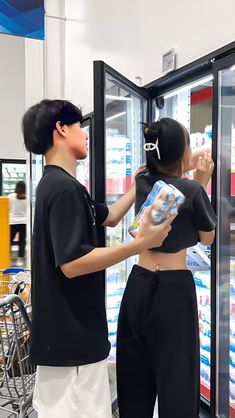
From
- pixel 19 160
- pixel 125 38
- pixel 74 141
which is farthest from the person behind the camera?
pixel 19 160

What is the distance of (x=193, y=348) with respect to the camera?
1609 mm

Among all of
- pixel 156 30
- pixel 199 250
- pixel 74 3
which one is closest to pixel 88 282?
pixel 199 250

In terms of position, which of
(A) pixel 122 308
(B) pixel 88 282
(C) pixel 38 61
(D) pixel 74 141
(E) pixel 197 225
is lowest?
(A) pixel 122 308

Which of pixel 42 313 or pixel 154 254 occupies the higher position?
pixel 154 254

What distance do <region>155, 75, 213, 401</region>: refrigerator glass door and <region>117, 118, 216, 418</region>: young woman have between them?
36.0 inches

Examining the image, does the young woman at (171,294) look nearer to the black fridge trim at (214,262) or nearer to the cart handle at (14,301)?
the black fridge trim at (214,262)

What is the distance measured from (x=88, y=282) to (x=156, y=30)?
180 cm

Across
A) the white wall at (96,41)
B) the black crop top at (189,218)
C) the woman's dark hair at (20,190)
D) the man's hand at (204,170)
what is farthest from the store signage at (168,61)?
the woman's dark hair at (20,190)

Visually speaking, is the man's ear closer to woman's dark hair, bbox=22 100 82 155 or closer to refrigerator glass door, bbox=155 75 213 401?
woman's dark hair, bbox=22 100 82 155

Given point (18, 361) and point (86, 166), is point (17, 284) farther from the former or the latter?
point (86, 166)

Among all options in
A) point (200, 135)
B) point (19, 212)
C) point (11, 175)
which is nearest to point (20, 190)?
point (19, 212)

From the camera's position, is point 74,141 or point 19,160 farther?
point 19,160

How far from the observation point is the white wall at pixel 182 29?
6.54 ft

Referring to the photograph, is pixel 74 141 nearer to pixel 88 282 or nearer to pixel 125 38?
pixel 88 282
